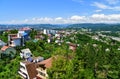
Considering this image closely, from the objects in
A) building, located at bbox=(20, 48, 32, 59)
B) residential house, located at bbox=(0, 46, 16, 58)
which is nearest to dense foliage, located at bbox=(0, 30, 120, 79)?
building, located at bbox=(20, 48, 32, 59)

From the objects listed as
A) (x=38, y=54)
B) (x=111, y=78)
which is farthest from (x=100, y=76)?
(x=38, y=54)

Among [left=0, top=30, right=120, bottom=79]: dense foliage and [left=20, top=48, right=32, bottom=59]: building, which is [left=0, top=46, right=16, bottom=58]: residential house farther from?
[left=20, top=48, right=32, bottom=59]: building

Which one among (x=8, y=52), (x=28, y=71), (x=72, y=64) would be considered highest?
(x=72, y=64)

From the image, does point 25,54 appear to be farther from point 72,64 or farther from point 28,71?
point 72,64

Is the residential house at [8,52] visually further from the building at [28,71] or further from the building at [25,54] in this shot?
the building at [28,71]

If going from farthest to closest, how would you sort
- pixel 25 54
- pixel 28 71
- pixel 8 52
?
pixel 8 52, pixel 25 54, pixel 28 71

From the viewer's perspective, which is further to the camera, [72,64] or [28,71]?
[28,71]

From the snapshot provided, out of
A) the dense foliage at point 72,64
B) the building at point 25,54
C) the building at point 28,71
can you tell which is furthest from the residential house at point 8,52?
the building at point 28,71

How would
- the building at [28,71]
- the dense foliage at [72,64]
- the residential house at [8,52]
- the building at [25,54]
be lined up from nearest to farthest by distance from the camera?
the dense foliage at [72,64] < the building at [28,71] < the building at [25,54] < the residential house at [8,52]

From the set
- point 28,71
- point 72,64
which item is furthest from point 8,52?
point 72,64

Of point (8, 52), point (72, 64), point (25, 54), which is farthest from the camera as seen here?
point (8, 52)

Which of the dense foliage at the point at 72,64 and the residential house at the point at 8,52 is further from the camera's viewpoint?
the residential house at the point at 8,52
